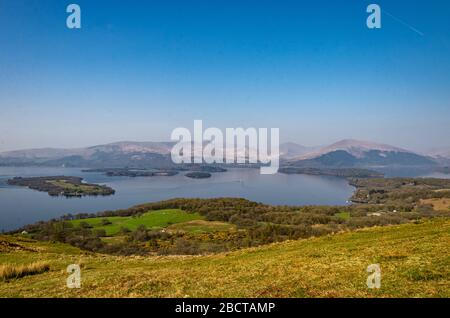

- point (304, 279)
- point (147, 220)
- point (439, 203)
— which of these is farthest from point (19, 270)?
point (439, 203)

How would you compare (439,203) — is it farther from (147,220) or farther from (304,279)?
(304,279)

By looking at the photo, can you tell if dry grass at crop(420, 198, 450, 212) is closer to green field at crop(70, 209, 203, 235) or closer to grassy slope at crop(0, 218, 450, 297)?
green field at crop(70, 209, 203, 235)

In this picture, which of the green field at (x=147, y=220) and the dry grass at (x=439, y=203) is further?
the dry grass at (x=439, y=203)

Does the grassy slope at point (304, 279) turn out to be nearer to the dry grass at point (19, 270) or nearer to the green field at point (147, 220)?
the dry grass at point (19, 270)

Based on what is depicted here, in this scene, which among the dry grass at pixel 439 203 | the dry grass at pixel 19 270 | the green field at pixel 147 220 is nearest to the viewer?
the dry grass at pixel 19 270

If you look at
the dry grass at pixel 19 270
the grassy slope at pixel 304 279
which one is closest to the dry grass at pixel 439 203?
the grassy slope at pixel 304 279

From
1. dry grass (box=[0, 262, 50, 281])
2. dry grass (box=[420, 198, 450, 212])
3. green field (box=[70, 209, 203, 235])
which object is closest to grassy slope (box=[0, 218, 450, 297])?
dry grass (box=[0, 262, 50, 281])

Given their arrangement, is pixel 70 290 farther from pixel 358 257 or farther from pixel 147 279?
pixel 358 257
